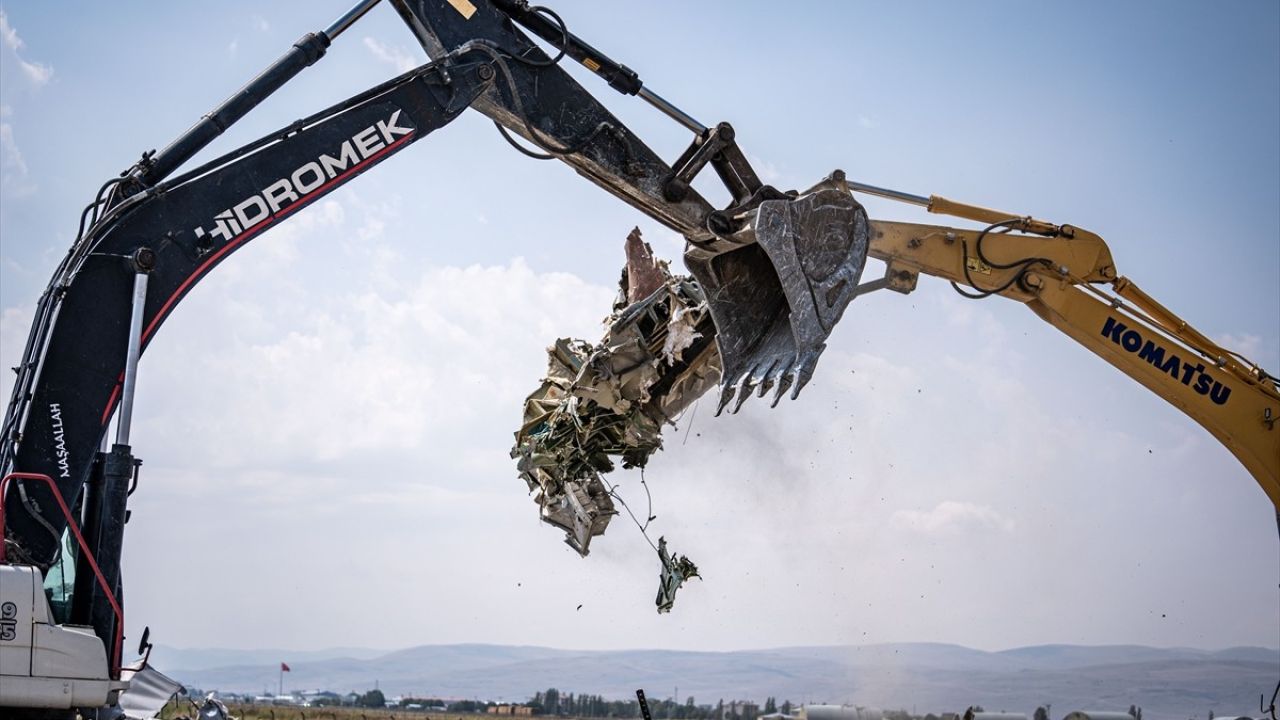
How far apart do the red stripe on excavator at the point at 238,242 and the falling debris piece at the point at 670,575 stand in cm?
671

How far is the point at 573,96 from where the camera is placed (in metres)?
13.3

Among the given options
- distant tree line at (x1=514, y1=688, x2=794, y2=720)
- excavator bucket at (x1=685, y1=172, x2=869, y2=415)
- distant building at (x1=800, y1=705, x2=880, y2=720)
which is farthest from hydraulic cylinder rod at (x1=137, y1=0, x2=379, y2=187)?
distant tree line at (x1=514, y1=688, x2=794, y2=720)

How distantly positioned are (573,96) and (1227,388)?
329 inches

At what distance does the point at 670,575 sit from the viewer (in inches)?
644

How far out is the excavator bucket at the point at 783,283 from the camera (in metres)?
13.2

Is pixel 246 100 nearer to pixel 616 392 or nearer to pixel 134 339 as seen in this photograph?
pixel 134 339

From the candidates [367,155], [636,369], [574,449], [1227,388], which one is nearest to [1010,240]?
[1227,388]

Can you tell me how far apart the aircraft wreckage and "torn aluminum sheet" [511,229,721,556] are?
0.04 feet

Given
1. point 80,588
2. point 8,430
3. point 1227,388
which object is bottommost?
point 80,588

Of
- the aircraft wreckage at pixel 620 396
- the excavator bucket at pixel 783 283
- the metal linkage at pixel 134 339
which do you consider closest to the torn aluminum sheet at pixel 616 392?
the aircraft wreckage at pixel 620 396

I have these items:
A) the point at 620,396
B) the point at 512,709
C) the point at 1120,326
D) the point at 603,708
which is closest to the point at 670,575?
the point at 620,396

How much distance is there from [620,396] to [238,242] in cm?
622

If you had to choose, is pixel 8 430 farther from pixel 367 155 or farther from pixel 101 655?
pixel 367 155

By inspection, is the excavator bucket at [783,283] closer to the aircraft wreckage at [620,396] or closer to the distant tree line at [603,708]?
the aircraft wreckage at [620,396]
